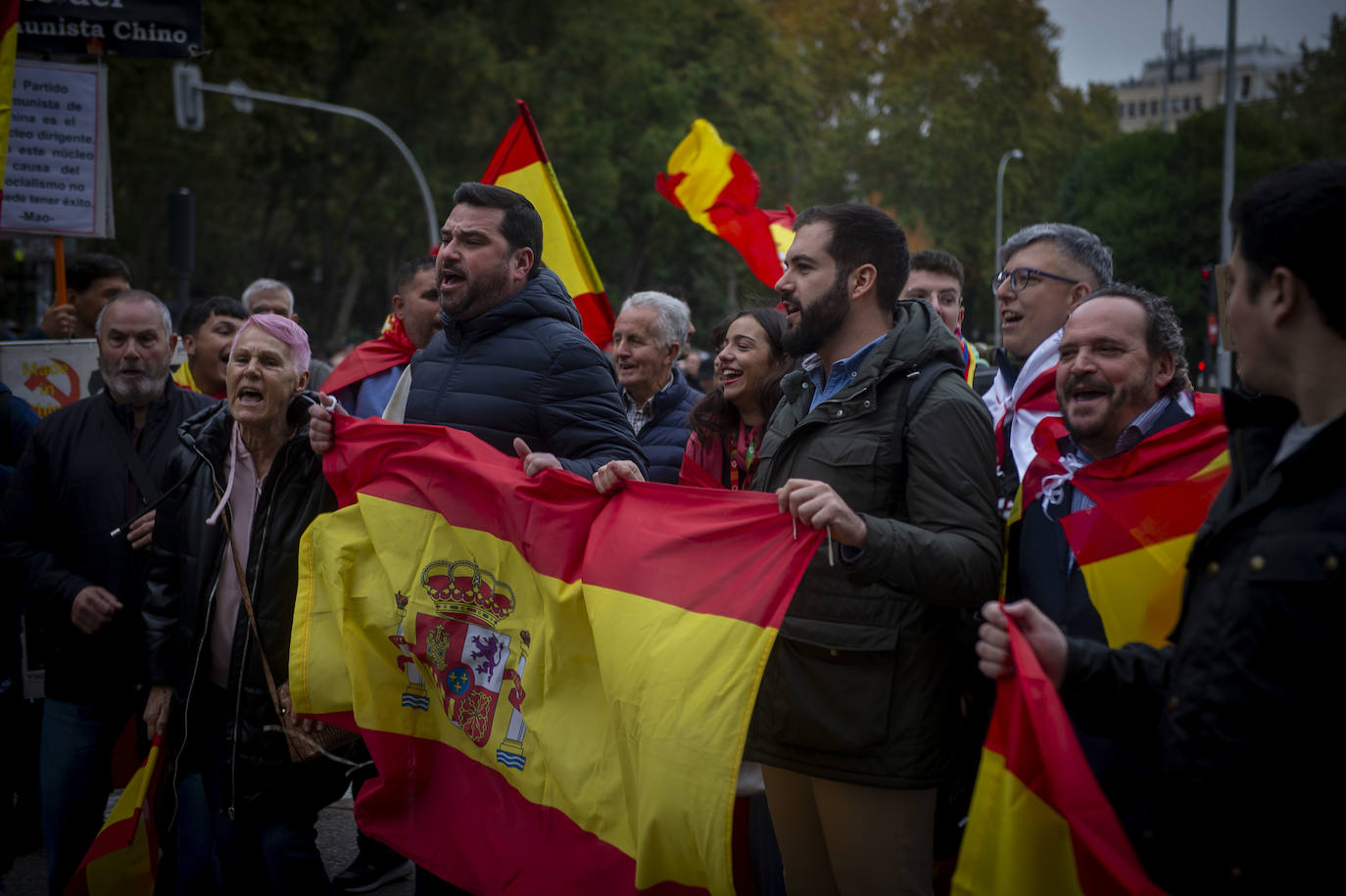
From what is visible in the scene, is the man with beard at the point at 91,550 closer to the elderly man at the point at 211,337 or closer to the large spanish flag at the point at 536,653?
the large spanish flag at the point at 536,653

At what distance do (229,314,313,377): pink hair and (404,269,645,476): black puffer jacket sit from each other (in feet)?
1.56

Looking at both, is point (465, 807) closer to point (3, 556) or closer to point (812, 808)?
point (812, 808)

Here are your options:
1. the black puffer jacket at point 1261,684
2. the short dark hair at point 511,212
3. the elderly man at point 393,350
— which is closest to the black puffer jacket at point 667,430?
the short dark hair at point 511,212

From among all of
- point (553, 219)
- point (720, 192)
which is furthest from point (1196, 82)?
point (553, 219)

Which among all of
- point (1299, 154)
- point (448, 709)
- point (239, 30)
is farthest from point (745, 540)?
point (1299, 154)

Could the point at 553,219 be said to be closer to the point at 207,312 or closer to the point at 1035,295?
the point at 207,312

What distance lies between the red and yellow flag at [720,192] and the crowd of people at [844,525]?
2.30 meters

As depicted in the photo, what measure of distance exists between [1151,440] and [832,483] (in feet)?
2.63

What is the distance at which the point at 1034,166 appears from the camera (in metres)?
49.0

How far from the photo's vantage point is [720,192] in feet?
25.8

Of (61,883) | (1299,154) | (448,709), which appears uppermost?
(1299,154)

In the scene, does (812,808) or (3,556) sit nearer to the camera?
(812,808)

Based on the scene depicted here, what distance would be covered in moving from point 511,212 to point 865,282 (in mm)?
1449

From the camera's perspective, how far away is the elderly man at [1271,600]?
1.96m
